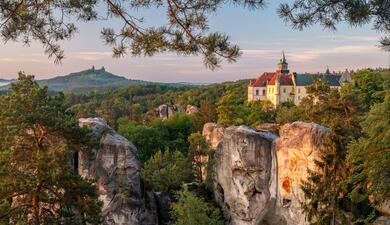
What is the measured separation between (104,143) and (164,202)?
187 inches

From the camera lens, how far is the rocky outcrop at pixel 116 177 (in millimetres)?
21500

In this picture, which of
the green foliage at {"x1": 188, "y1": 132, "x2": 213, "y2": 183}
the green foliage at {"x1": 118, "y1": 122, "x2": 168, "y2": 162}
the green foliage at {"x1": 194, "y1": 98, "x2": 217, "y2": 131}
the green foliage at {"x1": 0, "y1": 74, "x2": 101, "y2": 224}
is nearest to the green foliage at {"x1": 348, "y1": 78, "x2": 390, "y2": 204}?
the green foliage at {"x1": 0, "y1": 74, "x2": 101, "y2": 224}

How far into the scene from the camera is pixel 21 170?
14117mm

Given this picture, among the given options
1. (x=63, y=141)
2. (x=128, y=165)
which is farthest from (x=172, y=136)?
(x=63, y=141)

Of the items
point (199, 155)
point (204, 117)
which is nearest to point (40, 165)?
point (199, 155)

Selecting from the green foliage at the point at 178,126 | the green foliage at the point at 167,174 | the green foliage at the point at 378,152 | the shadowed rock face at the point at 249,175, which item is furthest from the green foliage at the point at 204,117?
the green foliage at the point at 378,152

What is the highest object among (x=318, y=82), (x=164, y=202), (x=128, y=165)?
(x=318, y=82)

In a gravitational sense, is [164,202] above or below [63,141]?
below

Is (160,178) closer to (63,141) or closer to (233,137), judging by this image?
(233,137)

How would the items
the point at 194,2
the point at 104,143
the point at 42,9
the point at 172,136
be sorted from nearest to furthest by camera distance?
the point at 194,2
the point at 42,9
the point at 104,143
the point at 172,136

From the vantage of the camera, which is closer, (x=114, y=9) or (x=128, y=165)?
(x=114, y=9)

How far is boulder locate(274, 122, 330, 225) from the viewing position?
20980 mm

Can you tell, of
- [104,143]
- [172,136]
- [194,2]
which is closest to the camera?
[194,2]

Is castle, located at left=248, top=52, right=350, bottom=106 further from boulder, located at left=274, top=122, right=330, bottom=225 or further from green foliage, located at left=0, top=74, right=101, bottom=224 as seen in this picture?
green foliage, located at left=0, top=74, right=101, bottom=224
